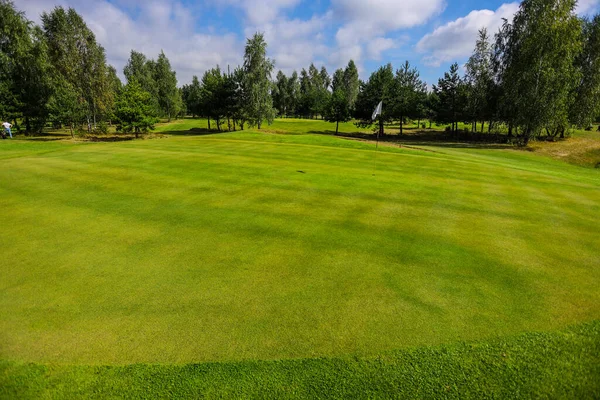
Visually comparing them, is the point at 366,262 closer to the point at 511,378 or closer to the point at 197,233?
the point at 511,378

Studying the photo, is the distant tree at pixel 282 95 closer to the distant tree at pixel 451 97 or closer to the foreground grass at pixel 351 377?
the distant tree at pixel 451 97

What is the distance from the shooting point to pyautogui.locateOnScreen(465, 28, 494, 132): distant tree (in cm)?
5584

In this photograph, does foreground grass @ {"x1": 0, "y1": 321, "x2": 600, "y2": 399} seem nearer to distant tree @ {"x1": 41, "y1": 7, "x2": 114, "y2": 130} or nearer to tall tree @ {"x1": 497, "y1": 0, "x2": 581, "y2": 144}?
tall tree @ {"x1": 497, "y1": 0, "x2": 581, "y2": 144}

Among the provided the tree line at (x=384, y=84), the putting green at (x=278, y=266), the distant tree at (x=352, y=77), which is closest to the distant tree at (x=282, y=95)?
the distant tree at (x=352, y=77)

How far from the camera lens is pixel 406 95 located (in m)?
63.5

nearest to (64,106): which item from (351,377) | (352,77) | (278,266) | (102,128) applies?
(102,128)

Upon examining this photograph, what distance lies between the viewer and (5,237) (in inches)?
398

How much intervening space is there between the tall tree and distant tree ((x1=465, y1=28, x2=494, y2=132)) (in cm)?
1137

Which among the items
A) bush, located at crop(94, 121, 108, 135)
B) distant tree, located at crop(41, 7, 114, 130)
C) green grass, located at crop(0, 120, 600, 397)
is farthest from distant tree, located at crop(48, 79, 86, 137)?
green grass, located at crop(0, 120, 600, 397)

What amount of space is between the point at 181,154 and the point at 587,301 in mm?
24684

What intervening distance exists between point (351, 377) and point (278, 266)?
12.1 feet

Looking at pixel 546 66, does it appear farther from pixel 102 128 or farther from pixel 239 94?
pixel 102 128

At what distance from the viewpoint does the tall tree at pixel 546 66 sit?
134 feet

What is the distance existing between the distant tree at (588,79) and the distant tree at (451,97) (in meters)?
17.0
